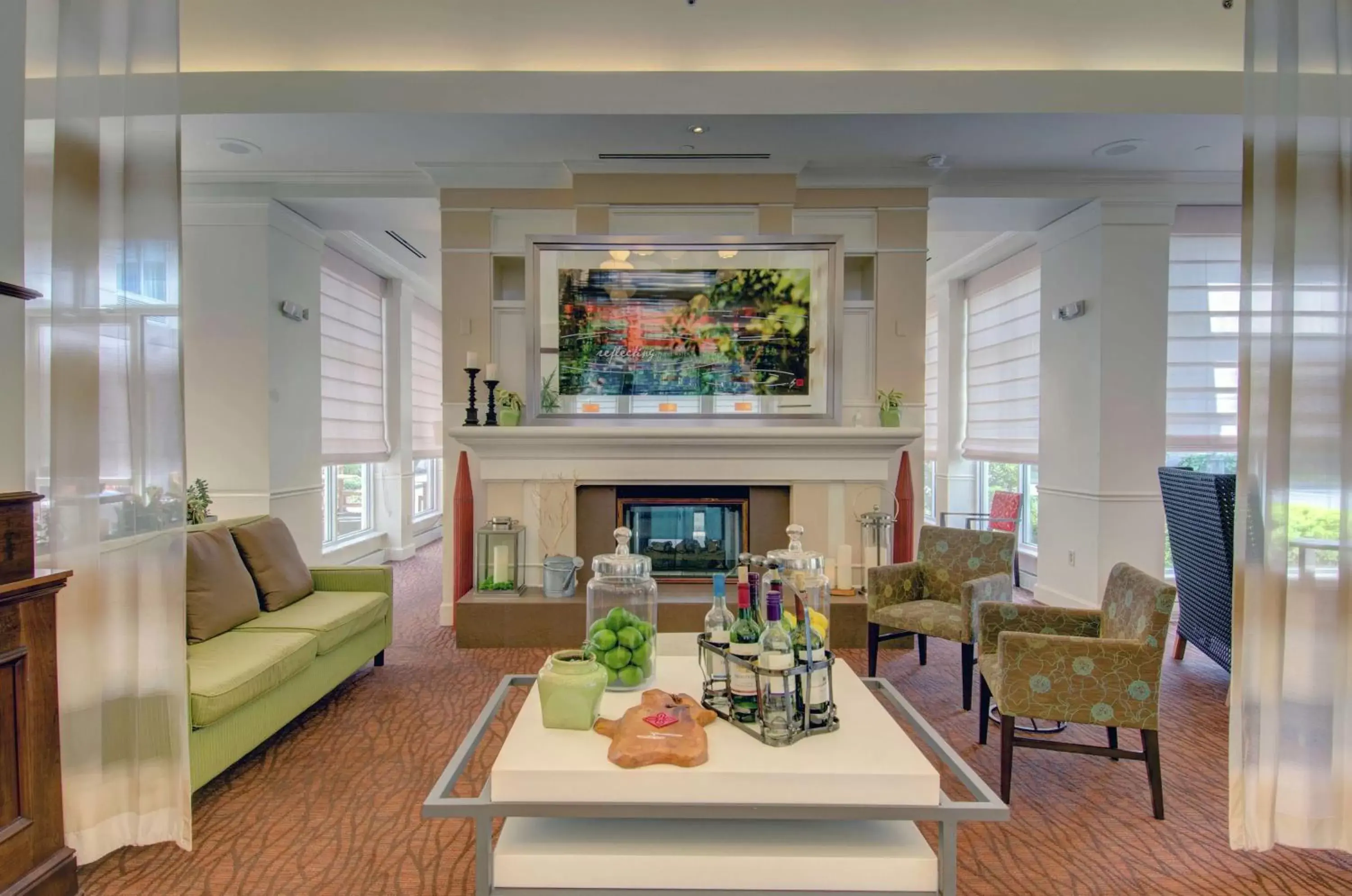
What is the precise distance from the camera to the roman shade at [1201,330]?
4.84 metres

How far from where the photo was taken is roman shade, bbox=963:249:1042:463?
5.62 meters

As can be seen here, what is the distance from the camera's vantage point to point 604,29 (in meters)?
3.46

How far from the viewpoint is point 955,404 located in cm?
694

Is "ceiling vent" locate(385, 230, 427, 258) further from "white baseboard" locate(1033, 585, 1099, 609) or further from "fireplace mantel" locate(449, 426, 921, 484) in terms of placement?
"white baseboard" locate(1033, 585, 1099, 609)

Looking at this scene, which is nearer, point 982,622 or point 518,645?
point 982,622

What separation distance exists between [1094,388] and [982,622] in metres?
2.57

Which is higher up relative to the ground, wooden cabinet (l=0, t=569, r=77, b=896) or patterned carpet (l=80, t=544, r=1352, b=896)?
wooden cabinet (l=0, t=569, r=77, b=896)

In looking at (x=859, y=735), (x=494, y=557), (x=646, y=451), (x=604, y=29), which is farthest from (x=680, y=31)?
(x=859, y=735)

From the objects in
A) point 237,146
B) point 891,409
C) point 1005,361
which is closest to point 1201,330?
point 1005,361

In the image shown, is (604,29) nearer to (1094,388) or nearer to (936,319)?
(1094,388)

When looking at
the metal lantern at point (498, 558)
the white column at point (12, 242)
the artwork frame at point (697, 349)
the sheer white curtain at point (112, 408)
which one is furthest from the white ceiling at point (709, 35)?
the metal lantern at point (498, 558)

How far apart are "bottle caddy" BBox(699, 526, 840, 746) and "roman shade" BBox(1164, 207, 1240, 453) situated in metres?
4.26

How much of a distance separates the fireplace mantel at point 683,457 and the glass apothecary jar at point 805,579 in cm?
190

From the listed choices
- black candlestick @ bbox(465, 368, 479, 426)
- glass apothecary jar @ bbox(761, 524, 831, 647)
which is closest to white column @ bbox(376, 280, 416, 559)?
black candlestick @ bbox(465, 368, 479, 426)
